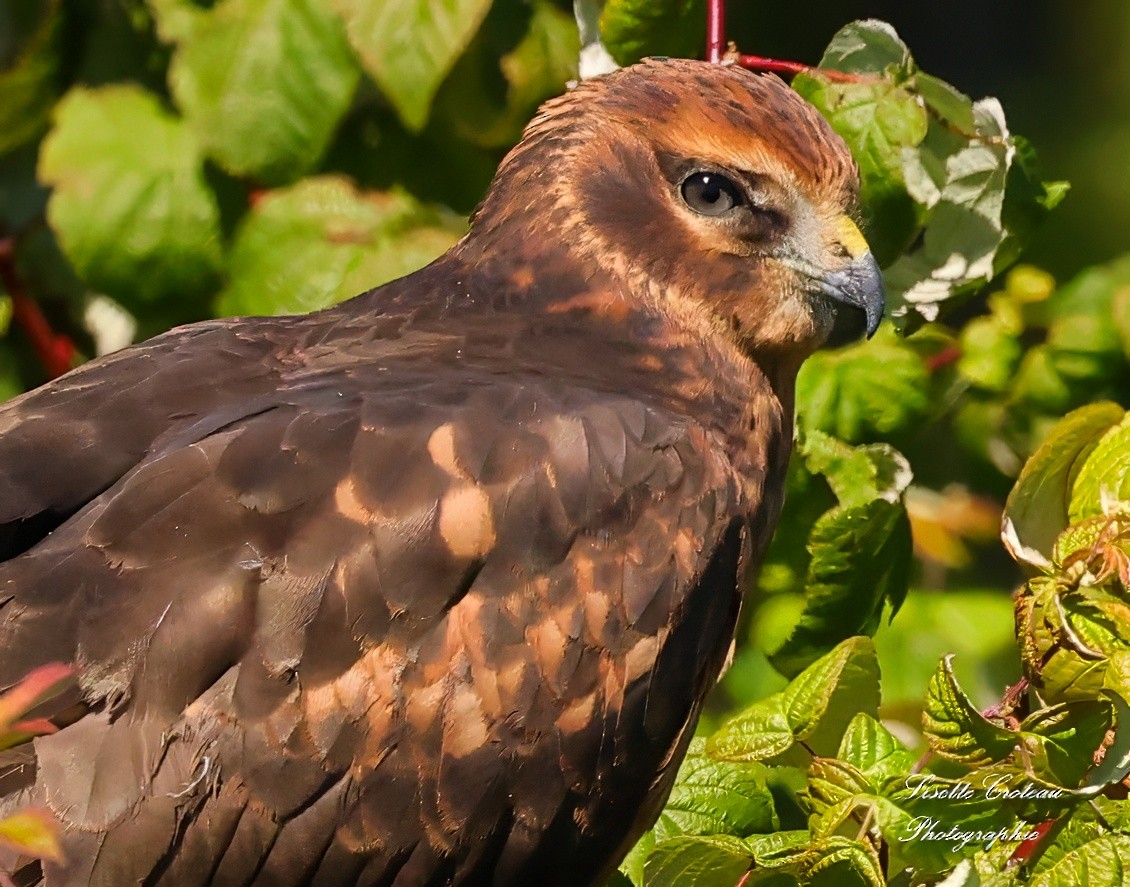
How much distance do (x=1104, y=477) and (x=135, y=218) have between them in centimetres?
178

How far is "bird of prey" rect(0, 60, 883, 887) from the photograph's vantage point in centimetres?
203

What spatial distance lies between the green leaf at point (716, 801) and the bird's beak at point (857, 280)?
62 cm

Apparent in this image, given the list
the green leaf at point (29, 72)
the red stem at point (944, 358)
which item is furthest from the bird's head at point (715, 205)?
the green leaf at point (29, 72)

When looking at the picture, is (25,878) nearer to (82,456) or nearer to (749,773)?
(82,456)

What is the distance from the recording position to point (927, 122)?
8.14ft

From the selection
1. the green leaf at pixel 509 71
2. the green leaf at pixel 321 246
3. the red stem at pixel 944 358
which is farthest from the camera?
the green leaf at pixel 509 71

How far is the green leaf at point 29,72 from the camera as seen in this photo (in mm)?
3418

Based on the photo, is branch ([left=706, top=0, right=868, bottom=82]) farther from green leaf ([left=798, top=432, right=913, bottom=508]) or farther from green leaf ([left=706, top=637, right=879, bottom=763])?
green leaf ([left=706, top=637, right=879, bottom=763])

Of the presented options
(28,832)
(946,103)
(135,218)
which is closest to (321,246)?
(135,218)

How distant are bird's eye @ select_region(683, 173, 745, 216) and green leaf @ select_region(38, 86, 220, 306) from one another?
1012mm

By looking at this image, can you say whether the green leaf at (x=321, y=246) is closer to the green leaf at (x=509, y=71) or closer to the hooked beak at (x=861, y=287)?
the green leaf at (x=509, y=71)

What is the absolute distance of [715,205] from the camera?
2.57m

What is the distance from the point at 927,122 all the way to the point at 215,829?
132 centimetres

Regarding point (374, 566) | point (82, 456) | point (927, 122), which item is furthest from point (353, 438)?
point (927, 122)
